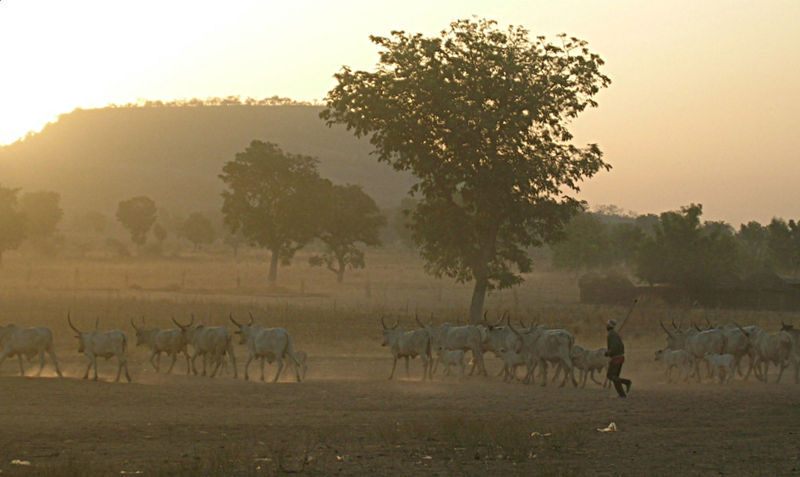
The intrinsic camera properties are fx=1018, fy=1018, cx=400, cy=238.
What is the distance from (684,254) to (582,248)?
87.0 ft

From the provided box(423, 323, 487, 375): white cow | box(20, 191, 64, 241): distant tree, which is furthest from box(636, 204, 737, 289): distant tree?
box(20, 191, 64, 241): distant tree

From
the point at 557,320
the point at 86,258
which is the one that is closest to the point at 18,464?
the point at 557,320

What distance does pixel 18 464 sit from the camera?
13359mm

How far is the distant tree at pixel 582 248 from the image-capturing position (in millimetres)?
88875

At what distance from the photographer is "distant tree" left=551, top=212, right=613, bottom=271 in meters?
88.9

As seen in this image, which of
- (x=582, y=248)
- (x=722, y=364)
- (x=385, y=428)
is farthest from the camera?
(x=582, y=248)

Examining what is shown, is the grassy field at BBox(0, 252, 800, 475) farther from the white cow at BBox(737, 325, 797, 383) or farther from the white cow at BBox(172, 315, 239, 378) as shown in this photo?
the white cow at BBox(737, 325, 797, 383)

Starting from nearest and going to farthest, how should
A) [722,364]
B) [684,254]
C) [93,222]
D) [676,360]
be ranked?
1. [722,364]
2. [676,360]
3. [684,254]
4. [93,222]

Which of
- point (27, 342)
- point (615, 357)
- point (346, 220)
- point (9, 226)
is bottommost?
point (27, 342)

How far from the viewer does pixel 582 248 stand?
292 feet

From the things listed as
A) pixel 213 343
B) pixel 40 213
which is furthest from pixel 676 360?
pixel 40 213

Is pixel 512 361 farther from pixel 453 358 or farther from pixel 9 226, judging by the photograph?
pixel 9 226

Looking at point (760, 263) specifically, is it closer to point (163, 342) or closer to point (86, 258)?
point (86, 258)

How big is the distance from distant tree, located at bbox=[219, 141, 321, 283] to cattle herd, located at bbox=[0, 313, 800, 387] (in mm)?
41512
